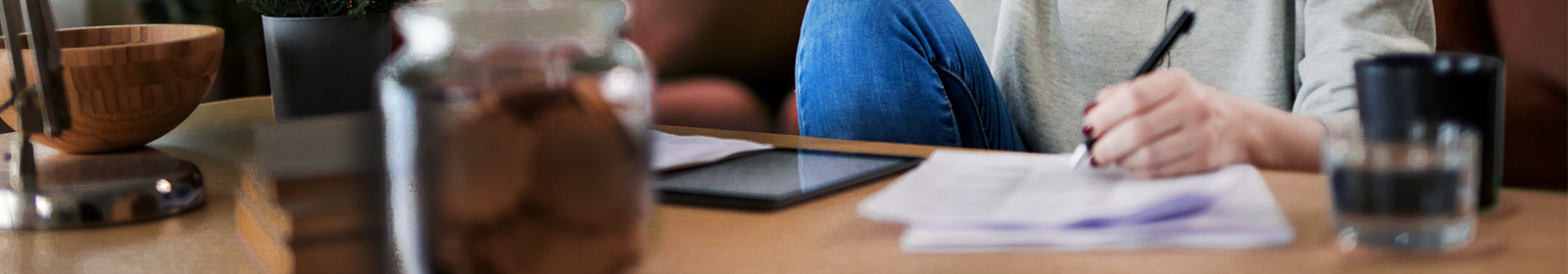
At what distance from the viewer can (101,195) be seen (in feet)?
1.73

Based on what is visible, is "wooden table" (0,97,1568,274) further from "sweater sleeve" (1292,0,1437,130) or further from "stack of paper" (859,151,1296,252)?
"sweater sleeve" (1292,0,1437,130)

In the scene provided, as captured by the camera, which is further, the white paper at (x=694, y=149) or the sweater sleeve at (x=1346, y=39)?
the sweater sleeve at (x=1346, y=39)

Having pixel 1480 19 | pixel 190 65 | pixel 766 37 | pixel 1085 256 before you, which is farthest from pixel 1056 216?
pixel 766 37

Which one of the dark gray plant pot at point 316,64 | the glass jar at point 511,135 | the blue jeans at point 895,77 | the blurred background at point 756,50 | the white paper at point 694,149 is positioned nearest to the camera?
the glass jar at point 511,135

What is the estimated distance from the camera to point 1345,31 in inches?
36.3

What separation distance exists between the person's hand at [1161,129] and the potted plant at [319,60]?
1.64ft

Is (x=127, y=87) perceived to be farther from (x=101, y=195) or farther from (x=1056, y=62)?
(x=1056, y=62)

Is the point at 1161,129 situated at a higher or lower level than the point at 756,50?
higher

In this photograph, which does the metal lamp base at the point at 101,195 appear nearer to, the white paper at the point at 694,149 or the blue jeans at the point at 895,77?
the white paper at the point at 694,149

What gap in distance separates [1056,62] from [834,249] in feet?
2.80

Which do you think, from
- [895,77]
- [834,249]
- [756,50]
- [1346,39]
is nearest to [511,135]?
[834,249]

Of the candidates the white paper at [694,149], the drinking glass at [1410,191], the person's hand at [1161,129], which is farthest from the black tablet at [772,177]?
the drinking glass at [1410,191]

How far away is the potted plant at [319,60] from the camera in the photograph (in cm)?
76

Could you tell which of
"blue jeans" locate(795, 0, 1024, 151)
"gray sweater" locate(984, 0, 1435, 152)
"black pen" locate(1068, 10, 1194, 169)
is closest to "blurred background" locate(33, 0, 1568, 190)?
"gray sweater" locate(984, 0, 1435, 152)
